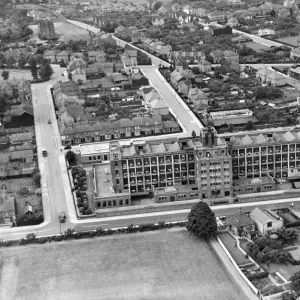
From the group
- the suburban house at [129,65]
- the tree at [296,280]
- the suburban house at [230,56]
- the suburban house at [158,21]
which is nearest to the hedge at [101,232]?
the tree at [296,280]

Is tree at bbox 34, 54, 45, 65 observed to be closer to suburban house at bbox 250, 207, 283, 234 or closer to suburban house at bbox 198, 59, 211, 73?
suburban house at bbox 198, 59, 211, 73

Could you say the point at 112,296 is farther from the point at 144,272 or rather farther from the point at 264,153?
the point at 264,153

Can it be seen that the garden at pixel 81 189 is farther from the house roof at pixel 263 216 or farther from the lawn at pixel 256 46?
the lawn at pixel 256 46

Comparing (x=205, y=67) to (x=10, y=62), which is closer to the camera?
(x=205, y=67)

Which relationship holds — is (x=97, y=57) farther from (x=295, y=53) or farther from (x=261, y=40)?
(x=261, y=40)

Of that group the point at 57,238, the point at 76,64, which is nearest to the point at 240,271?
the point at 57,238
